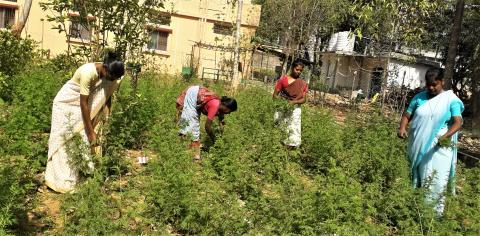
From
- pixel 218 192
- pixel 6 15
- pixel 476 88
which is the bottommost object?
pixel 218 192

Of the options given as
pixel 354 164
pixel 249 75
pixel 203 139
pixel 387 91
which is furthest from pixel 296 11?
pixel 354 164

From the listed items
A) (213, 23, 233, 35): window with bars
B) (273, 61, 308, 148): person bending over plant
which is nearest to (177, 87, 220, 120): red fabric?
(273, 61, 308, 148): person bending over plant

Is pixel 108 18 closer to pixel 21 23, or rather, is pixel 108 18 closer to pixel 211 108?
pixel 211 108

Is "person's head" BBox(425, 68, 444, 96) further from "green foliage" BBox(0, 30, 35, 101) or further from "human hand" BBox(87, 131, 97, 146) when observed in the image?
"green foliage" BBox(0, 30, 35, 101)

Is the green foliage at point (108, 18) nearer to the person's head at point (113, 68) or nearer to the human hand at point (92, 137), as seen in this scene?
the person's head at point (113, 68)

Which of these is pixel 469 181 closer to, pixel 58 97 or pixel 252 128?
pixel 252 128

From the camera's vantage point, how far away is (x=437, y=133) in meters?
4.77

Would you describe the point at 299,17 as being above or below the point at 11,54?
above

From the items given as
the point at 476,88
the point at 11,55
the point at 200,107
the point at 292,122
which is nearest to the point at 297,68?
the point at 292,122

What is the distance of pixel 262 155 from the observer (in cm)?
534

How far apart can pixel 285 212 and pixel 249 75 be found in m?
19.6

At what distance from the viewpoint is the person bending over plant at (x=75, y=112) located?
4559mm

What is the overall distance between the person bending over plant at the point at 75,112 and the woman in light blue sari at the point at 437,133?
2939mm

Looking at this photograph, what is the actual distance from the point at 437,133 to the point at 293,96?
7.08ft
